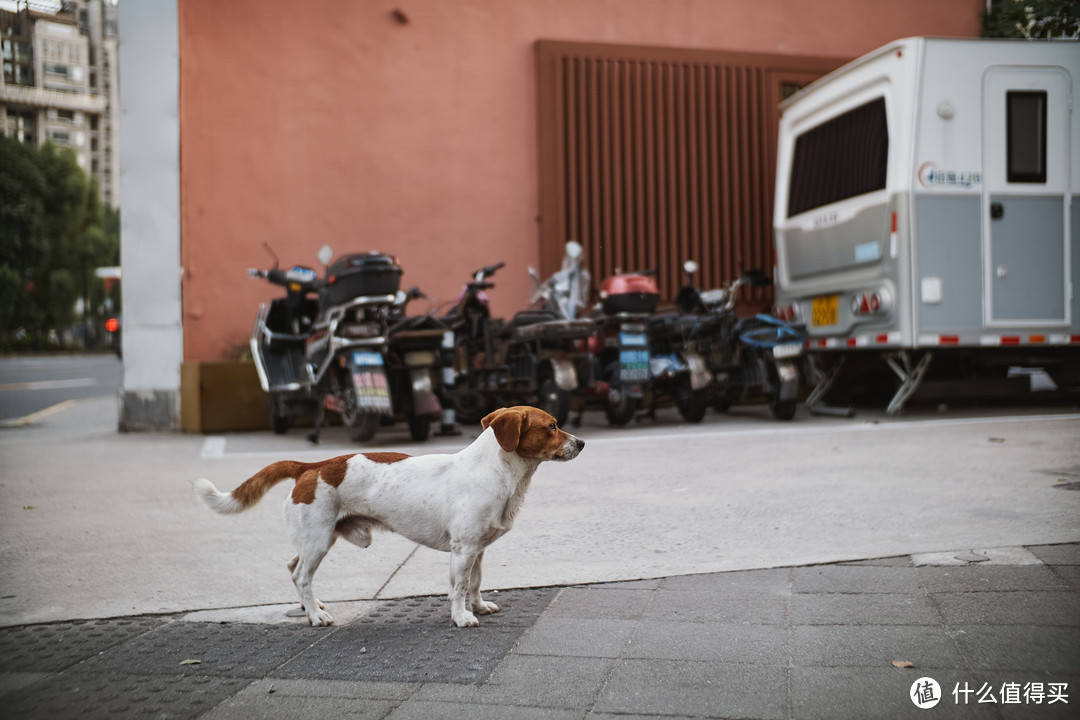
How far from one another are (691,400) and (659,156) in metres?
3.73

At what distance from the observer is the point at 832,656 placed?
296 cm

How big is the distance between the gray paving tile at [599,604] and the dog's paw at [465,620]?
0.27 m

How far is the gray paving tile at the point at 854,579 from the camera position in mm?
3686

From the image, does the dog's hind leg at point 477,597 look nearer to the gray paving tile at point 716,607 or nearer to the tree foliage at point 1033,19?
the gray paving tile at point 716,607

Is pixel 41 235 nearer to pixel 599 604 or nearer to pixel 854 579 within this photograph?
pixel 599 604

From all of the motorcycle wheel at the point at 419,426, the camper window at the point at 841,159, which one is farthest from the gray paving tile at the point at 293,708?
the camper window at the point at 841,159

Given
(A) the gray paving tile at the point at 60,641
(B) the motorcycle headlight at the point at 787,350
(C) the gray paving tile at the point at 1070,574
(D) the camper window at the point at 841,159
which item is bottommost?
(A) the gray paving tile at the point at 60,641

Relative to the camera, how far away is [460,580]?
3408 mm

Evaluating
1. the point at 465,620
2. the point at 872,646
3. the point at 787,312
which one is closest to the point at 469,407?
the point at 787,312

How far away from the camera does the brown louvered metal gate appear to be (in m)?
12.0

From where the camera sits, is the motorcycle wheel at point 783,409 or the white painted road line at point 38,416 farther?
the white painted road line at point 38,416

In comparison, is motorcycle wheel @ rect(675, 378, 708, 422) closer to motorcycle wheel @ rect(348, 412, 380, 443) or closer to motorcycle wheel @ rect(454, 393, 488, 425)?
motorcycle wheel @ rect(454, 393, 488, 425)

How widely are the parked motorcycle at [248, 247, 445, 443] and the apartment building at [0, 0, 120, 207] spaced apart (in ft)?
6.99

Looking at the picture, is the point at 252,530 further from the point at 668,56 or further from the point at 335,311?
the point at 668,56
